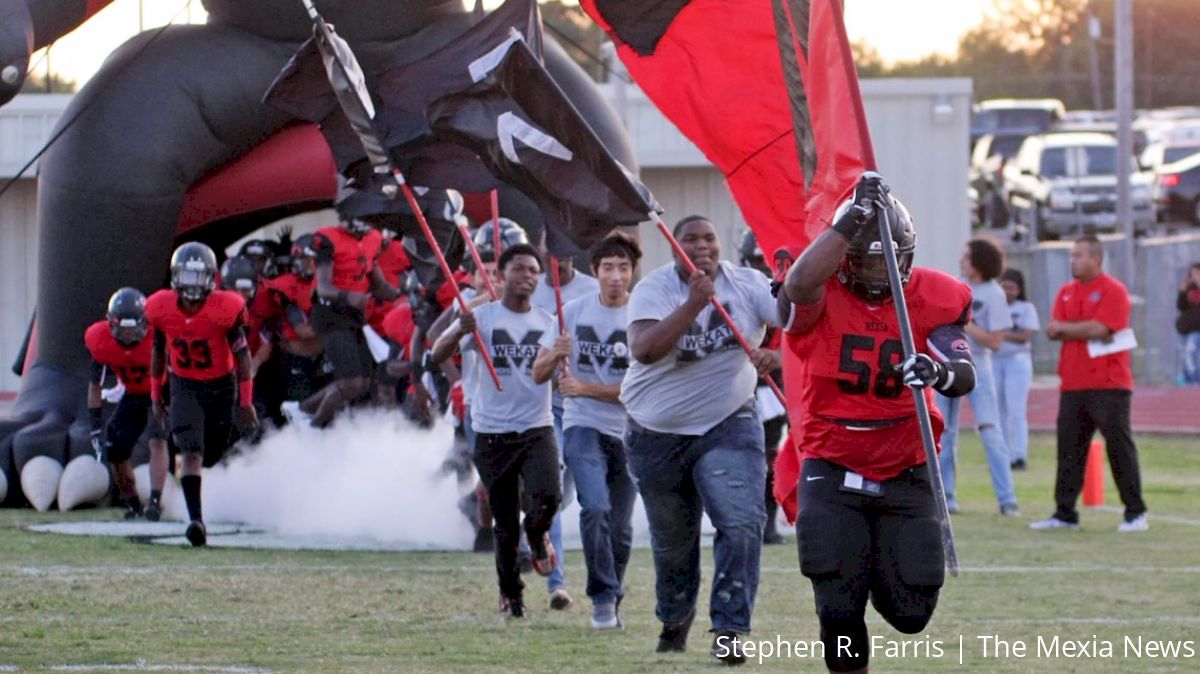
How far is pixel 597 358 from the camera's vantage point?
31.1 ft

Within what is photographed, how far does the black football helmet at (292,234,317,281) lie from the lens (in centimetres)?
1683

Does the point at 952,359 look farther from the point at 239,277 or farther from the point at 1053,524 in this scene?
the point at 239,277

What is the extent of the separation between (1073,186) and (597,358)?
26887 mm

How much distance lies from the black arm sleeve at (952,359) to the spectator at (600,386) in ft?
10.0

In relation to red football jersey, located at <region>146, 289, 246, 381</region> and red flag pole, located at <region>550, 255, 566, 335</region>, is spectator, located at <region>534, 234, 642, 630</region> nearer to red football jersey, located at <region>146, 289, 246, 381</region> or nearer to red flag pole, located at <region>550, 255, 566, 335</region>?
red flag pole, located at <region>550, 255, 566, 335</region>

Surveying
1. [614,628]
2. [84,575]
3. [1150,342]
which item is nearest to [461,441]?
[84,575]

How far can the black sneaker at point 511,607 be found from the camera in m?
9.43

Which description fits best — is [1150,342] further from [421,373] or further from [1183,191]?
[421,373]

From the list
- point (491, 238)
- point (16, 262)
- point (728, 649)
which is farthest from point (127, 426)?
point (16, 262)

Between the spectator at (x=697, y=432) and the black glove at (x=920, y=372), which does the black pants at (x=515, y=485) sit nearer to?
the spectator at (x=697, y=432)

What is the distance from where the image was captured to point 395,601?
9.94m

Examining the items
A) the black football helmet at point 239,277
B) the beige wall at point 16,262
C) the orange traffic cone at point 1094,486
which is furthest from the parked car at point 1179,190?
the black football helmet at point 239,277

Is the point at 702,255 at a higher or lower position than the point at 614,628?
higher

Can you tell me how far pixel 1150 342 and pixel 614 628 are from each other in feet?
68.3
